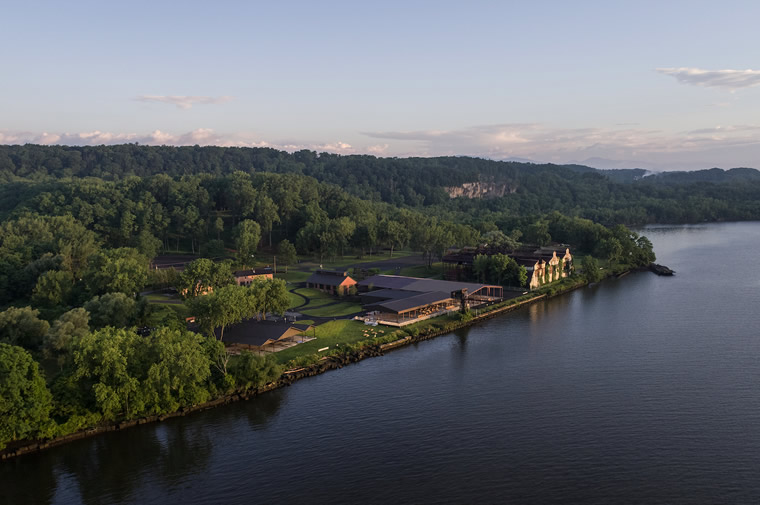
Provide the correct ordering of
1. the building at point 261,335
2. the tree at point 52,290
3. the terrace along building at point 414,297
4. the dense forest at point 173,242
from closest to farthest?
the dense forest at point 173,242 < the building at point 261,335 < the tree at point 52,290 < the terrace along building at point 414,297

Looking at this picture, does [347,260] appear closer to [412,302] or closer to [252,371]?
[412,302]

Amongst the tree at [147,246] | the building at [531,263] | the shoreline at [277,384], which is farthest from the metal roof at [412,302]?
the tree at [147,246]

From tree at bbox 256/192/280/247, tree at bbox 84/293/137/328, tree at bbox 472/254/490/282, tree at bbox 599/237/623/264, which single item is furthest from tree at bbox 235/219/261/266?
tree at bbox 599/237/623/264

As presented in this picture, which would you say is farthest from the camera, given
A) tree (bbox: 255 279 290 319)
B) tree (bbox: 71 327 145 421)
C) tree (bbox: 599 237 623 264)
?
tree (bbox: 599 237 623 264)

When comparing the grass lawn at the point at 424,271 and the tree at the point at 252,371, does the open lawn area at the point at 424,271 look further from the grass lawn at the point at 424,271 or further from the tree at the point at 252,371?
the tree at the point at 252,371

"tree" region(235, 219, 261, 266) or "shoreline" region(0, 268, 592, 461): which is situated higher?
"tree" region(235, 219, 261, 266)

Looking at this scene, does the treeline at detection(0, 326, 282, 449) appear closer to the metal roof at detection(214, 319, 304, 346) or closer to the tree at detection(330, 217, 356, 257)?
the metal roof at detection(214, 319, 304, 346)
